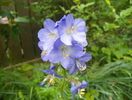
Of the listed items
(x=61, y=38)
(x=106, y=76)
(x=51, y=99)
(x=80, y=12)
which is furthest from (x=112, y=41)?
(x=61, y=38)

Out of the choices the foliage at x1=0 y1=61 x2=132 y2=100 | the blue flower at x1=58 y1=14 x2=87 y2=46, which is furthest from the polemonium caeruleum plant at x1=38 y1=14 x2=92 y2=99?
the foliage at x1=0 y1=61 x2=132 y2=100

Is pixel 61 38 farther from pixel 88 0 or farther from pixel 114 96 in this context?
pixel 88 0

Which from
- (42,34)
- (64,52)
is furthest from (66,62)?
(42,34)

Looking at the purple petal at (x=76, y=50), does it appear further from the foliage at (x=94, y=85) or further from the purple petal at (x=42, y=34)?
the foliage at (x=94, y=85)

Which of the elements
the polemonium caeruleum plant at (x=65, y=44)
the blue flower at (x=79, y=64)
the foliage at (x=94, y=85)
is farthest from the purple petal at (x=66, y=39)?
the foliage at (x=94, y=85)

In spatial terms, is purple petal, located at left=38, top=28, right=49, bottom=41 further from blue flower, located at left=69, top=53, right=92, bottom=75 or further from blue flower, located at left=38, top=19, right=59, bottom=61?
blue flower, located at left=69, top=53, right=92, bottom=75
